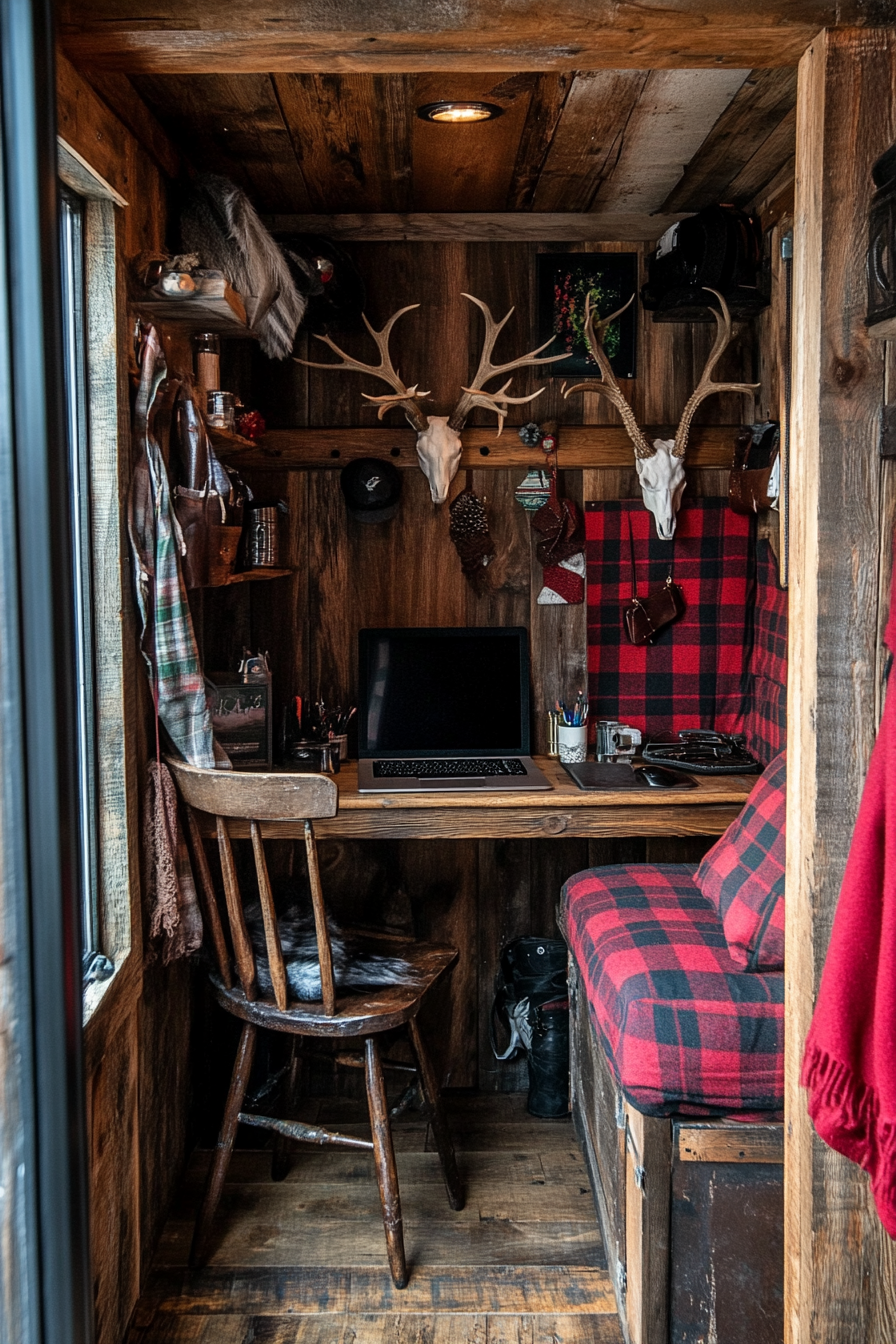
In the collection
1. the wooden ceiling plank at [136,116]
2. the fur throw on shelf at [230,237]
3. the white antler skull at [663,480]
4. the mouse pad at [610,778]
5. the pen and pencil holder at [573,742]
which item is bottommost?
the mouse pad at [610,778]

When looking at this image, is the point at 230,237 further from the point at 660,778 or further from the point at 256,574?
the point at 660,778

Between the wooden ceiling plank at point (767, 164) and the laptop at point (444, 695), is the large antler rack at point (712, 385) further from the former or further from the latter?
the laptop at point (444, 695)

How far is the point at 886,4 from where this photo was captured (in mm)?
1599

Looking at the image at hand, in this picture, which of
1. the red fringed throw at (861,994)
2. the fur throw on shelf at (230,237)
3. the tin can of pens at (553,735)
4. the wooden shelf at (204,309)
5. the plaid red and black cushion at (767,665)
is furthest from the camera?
the tin can of pens at (553,735)

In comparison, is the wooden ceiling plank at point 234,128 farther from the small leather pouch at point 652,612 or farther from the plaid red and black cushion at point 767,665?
the plaid red and black cushion at point 767,665

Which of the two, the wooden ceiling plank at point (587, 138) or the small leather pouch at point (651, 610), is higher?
the wooden ceiling plank at point (587, 138)

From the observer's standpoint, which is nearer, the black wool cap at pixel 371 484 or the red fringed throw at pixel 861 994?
the red fringed throw at pixel 861 994

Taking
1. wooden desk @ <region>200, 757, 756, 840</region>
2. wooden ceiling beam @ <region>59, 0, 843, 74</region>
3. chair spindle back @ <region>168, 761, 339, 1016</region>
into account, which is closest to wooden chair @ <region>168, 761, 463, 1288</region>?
chair spindle back @ <region>168, 761, 339, 1016</region>

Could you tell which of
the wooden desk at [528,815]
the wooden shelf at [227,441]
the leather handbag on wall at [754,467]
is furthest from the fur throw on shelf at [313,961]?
the leather handbag on wall at [754,467]

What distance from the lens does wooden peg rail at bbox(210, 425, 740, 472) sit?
307 cm

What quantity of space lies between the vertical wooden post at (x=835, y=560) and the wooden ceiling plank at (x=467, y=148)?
80 cm

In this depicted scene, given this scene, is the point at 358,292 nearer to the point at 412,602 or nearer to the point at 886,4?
the point at 412,602

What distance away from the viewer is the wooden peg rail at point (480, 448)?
3.07 metres

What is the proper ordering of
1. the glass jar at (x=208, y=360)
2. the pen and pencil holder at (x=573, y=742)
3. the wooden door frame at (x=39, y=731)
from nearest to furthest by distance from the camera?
the wooden door frame at (x=39, y=731) → the glass jar at (x=208, y=360) → the pen and pencil holder at (x=573, y=742)
